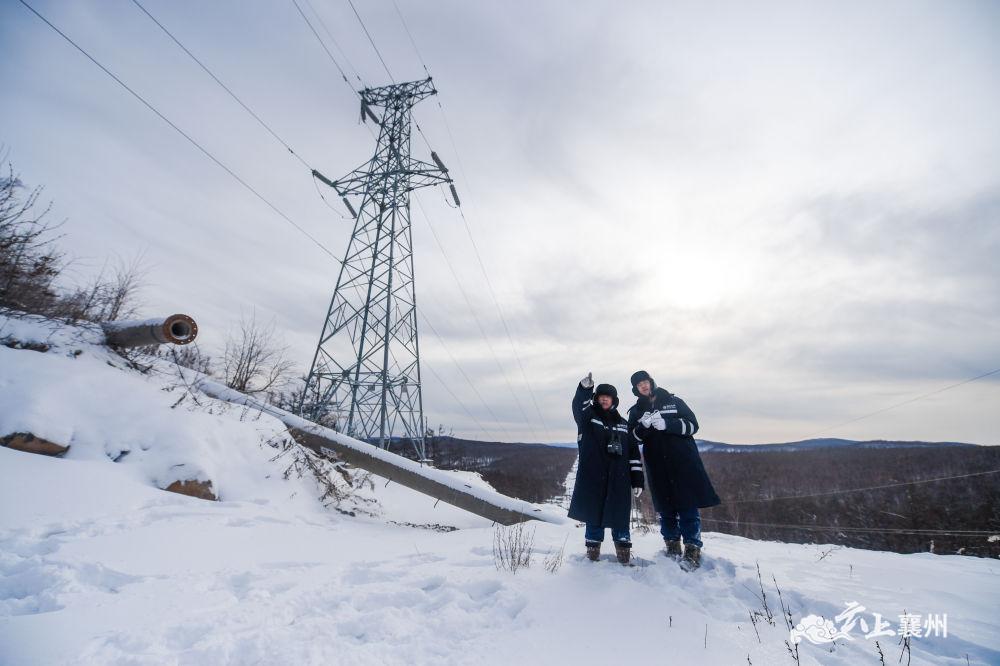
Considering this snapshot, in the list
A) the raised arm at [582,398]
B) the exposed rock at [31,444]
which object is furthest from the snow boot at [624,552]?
the exposed rock at [31,444]

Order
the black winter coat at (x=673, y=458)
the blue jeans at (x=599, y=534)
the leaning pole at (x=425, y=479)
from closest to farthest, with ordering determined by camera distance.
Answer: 1. the blue jeans at (x=599, y=534)
2. the black winter coat at (x=673, y=458)
3. the leaning pole at (x=425, y=479)

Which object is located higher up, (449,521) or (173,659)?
(173,659)

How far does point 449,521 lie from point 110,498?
216 inches

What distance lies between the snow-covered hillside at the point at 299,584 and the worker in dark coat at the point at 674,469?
30 centimetres

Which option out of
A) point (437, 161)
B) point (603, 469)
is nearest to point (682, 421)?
point (603, 469)

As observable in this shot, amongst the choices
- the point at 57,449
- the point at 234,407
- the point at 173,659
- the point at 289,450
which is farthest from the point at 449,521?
the point at 173,659

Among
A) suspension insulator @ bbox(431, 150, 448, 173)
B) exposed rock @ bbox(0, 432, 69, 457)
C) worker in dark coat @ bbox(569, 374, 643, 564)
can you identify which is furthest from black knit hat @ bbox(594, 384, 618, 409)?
suspension insulator @ bbox(431, 150, 448, 173)

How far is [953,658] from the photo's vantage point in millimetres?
2463

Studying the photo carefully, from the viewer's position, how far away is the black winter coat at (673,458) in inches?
162

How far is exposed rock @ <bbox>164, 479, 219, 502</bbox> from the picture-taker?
16.8 ft

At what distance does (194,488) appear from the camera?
5.27 meters

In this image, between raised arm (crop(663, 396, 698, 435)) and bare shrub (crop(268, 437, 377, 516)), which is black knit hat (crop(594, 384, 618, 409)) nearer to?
raised arm (crop(663, 396, 698, 435))

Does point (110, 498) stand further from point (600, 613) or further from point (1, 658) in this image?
point (600, 613)

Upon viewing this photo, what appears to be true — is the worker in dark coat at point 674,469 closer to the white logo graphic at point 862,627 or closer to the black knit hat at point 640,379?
the black knit hat at point 640,379
